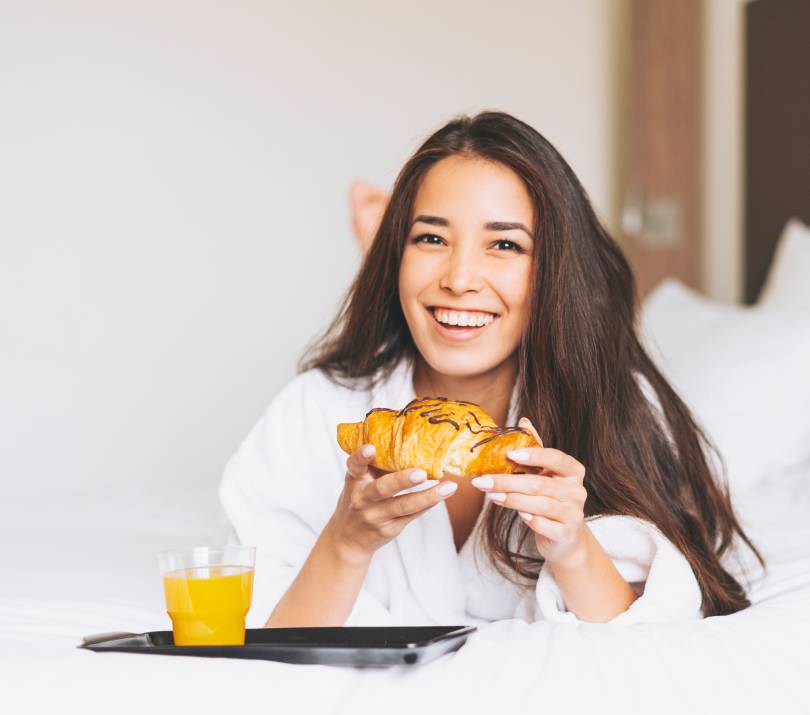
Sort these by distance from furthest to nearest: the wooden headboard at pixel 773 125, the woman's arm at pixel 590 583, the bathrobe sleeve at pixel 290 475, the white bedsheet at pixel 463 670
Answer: the wooden headboard at pixel 773 125, the bathrobe sleeve at pixel 290 475, the woman's arm at pixel 590 583, the white bedsheet at pixel 463 670

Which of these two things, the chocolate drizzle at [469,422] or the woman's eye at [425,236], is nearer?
the chocolate drizzle at [469,422]

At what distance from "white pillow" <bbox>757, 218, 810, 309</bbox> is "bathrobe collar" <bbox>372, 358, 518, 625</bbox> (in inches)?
50.5

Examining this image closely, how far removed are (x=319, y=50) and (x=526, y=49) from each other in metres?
0.81

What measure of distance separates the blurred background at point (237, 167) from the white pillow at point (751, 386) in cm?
97

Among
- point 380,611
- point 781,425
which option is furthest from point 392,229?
point 781,425

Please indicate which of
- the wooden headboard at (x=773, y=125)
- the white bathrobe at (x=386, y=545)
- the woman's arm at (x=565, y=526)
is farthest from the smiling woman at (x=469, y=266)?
the wooden headboard at (x=773, y=125)

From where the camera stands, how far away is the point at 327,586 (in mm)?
1221

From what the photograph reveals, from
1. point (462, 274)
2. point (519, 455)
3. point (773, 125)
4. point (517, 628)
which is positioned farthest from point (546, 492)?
point (773, 125)

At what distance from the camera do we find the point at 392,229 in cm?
149

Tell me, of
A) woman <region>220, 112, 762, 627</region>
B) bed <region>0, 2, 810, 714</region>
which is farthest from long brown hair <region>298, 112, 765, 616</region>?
bed <region>0, 2, 810, 714</region>

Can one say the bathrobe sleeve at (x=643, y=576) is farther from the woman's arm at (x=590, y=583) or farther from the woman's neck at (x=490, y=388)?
the woman's neck at (x=490, y=388)

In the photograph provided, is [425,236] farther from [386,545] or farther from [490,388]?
[386,545]

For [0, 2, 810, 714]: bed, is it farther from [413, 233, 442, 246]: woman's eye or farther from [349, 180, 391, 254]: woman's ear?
[349, 180, 391, 254]: woman's ear

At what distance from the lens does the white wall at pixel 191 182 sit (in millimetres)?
2648
